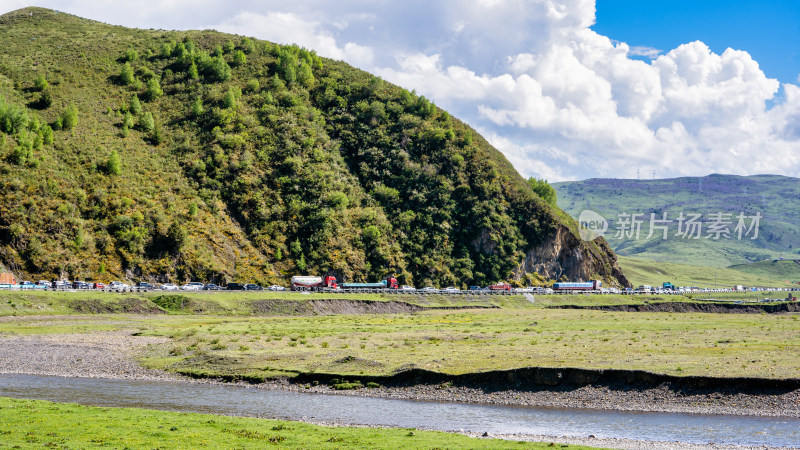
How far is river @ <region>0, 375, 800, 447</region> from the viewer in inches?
1409

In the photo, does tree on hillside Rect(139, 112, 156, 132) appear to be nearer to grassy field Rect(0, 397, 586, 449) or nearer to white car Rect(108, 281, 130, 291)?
white car Rect(108, 281, 130, 291)

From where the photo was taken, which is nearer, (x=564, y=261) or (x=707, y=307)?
(x=707, y=307)

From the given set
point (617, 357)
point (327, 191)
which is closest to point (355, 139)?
point (327, 191)

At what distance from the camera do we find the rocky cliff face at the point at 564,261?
17338 centimetres

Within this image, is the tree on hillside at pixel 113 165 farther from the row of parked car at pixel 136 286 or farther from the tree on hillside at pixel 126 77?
the tree on hillside at pixel 126 77

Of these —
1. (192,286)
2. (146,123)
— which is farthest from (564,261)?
(146,123)

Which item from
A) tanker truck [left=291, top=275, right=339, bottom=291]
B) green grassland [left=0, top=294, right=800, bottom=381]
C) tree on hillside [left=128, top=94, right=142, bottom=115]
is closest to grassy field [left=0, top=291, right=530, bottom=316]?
green grassland [left=0, top=294, right=800, bottom=381]

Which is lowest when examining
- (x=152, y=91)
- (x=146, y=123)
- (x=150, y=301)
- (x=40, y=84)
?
(x=150, y=301)

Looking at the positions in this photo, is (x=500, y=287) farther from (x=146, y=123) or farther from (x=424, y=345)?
(x=146, y=123)

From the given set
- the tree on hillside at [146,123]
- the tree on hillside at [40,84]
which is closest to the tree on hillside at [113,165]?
the tree on hillside at [146,123]

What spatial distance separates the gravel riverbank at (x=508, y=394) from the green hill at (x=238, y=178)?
63.2m

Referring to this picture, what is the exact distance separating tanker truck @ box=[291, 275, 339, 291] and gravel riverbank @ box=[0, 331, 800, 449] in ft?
230

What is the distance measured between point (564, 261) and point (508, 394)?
138305 mm

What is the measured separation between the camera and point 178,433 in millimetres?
29984
